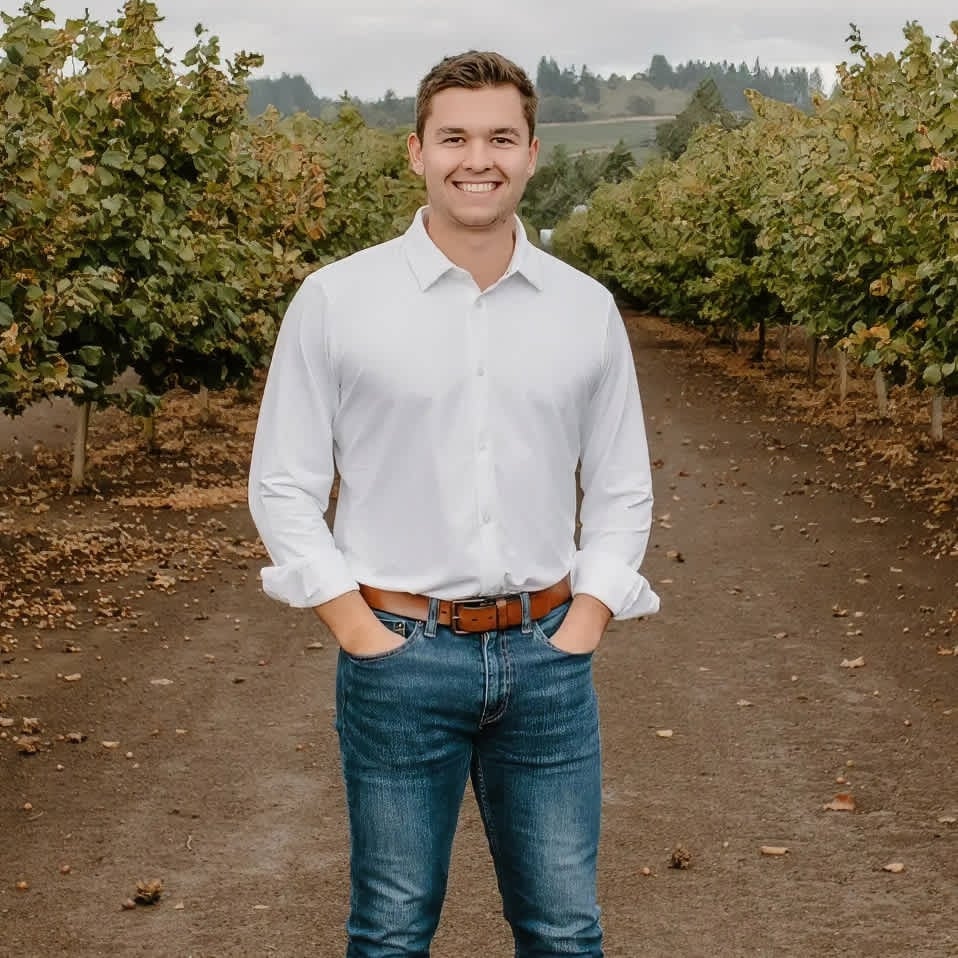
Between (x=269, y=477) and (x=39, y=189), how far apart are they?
706 cm

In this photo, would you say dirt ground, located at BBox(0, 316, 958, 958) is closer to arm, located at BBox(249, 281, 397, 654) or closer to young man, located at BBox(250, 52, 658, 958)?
young man, located at BBox(250, 52, 658, 958)

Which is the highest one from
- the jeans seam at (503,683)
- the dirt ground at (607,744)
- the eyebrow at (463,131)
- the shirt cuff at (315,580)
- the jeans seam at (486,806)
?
the eyebrow at (463,131)

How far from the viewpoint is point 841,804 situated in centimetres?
Answer: 662

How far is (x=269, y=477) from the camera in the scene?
10.6ft

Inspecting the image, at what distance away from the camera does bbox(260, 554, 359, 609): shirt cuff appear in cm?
311

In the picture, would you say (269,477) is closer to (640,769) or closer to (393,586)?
(393,586)

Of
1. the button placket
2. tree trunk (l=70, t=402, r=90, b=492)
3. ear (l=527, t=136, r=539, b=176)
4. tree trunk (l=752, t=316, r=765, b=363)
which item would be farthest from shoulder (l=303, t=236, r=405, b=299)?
tree trunk (l=752, t=316, r=765, b=363)

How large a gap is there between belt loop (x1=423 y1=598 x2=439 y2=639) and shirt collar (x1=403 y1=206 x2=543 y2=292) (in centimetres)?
66

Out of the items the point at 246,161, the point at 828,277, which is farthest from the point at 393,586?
the point at 828,277

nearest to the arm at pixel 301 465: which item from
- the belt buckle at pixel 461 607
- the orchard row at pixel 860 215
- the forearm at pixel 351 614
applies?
the forearm at pixel 351 614

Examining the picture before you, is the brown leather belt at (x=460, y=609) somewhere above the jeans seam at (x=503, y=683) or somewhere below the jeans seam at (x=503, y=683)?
above

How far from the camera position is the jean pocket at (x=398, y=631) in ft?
10.3

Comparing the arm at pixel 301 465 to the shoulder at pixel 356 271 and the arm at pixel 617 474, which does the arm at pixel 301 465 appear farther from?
the arm at pixel 617 474

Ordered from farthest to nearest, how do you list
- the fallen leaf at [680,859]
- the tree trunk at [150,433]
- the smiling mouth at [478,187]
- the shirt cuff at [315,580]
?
the tree trunk at [150,433], the fallen leaf at [680,859], the smiling mouth at [478,187], the shirt cuff at [315,580]
